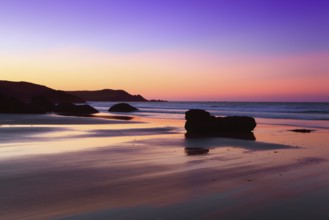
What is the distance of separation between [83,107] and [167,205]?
52817 mm

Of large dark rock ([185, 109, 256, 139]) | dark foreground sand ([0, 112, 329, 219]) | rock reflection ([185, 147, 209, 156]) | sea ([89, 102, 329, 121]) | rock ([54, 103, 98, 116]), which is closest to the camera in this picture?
dark foreground sand ([0, 112, 329, 219])

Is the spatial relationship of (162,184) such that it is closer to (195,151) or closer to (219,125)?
(195,151)

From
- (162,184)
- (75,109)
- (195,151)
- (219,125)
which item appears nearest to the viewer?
(162,184)

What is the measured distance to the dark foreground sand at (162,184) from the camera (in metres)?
5.96

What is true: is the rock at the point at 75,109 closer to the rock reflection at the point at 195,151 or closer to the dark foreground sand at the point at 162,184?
the rock reflection at the point at 195,151

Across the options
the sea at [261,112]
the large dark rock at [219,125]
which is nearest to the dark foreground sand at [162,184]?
the large dark rock at [219,125]

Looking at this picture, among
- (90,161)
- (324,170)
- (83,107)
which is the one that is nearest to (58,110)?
(83,107)

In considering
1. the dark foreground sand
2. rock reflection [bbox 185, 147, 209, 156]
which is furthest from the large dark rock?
the dark foreground sand

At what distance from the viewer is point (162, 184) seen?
7.93m

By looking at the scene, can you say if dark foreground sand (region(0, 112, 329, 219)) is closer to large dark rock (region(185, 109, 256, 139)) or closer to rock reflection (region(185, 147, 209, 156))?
rock reflection (region(185, 147, 209, 156))

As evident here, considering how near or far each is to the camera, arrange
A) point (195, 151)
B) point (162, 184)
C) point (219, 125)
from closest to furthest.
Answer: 1. point (162, 184)
2. point (195, 151)
3. point (219, 125)

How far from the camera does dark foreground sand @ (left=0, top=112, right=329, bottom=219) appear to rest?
5965 mm

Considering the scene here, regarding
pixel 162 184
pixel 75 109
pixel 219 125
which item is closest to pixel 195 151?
pixel 162 184

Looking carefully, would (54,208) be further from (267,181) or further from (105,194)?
(267,181)
